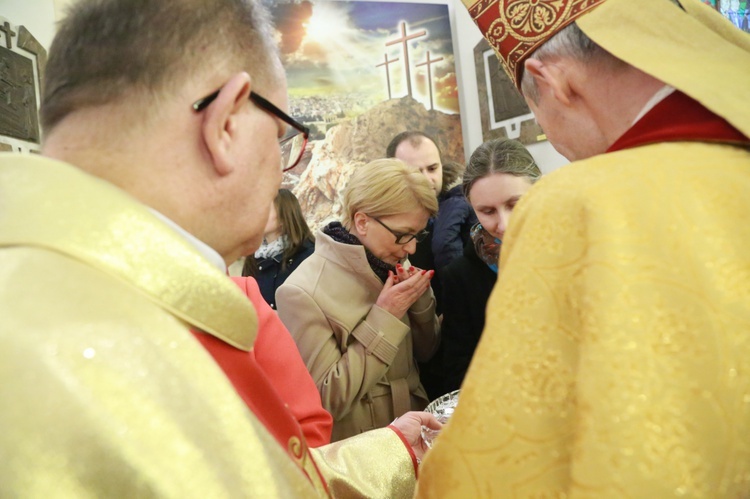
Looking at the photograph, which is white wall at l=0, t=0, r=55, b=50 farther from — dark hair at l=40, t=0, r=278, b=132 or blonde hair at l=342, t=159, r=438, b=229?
dark hair at l=40, t=0, r=278, b=132

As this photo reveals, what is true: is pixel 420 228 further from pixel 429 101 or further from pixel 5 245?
pixel 429 101

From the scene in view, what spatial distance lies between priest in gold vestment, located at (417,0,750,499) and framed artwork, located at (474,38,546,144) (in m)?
5.92

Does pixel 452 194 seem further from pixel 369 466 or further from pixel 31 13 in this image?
pixel 31 13

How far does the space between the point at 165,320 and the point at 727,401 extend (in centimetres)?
82

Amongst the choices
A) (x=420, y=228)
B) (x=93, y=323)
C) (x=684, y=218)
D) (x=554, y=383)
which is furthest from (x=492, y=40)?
(x=420, y=228)

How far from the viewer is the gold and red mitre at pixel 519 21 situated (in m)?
1.43

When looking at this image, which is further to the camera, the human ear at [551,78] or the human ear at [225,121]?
the human ear at [551,78]

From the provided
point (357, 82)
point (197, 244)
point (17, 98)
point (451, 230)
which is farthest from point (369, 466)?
point (357, 82)

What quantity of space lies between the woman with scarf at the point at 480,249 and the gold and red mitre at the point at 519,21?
138cm

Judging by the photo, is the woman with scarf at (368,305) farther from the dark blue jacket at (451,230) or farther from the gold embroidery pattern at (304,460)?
the gold embroidery pattern at (304,460)

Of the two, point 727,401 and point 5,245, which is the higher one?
point 5,245

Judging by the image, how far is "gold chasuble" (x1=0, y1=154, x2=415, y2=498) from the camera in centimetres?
78

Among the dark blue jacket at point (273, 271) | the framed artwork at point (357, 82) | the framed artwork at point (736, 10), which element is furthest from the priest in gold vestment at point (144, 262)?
the framed artwork at point (736, 10)

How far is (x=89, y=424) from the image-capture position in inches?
30.9
